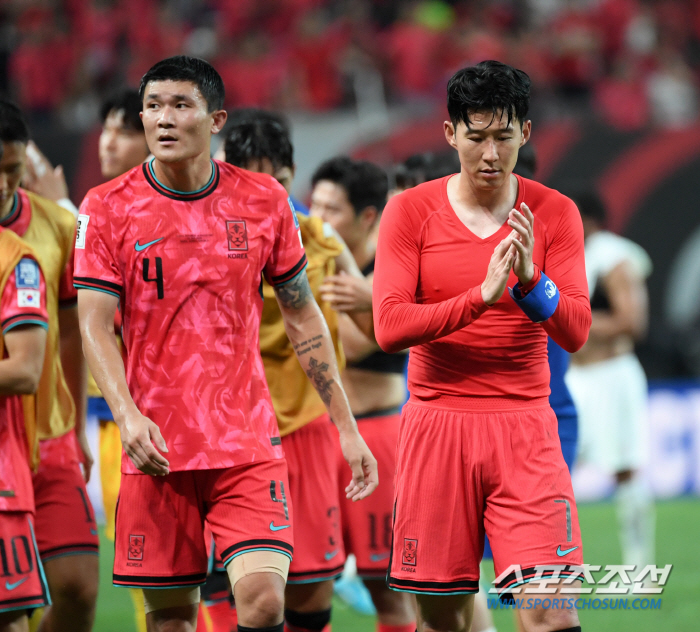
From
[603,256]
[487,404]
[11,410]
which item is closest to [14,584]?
[11,410]

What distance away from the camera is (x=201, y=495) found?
3885mm

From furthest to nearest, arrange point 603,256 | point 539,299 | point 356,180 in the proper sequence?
point 603,256 < point 356,180 < point 539,299

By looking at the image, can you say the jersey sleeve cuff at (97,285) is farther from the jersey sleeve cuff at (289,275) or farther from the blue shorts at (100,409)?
the blue shorts at (100,409)

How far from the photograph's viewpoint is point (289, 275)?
160 inches

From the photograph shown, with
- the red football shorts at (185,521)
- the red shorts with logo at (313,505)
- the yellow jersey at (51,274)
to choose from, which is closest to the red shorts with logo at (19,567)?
the red football shorts at (185,521)

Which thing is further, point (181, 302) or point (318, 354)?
point (318, 354)

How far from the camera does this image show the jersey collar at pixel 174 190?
3852mm

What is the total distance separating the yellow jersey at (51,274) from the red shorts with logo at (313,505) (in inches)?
38.6

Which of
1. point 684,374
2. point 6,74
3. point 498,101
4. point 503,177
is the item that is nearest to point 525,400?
point 503,177

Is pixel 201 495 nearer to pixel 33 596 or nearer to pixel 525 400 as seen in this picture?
pixel 33 596

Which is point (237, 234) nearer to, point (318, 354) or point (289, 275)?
point (289, 275)

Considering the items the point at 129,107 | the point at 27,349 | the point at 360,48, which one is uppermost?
the point at 360,48

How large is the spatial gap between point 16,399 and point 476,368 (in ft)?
5.60

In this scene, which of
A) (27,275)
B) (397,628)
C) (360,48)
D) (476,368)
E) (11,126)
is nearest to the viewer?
(476,368)
